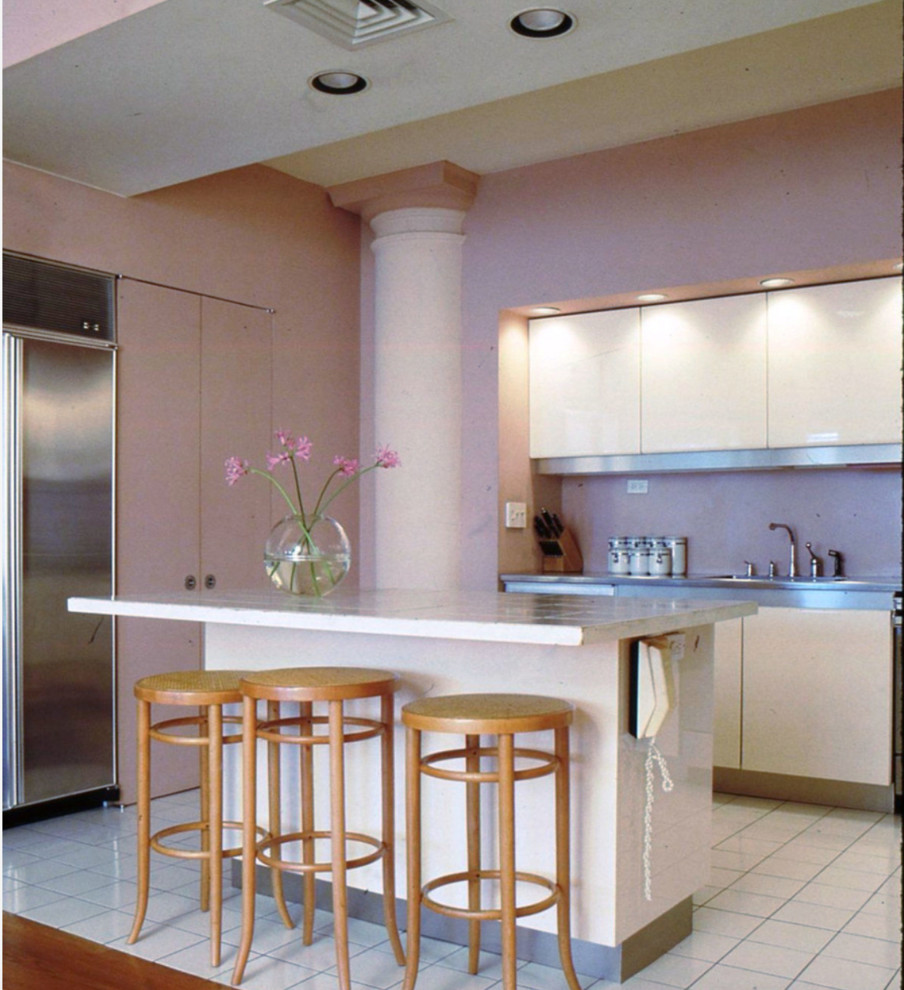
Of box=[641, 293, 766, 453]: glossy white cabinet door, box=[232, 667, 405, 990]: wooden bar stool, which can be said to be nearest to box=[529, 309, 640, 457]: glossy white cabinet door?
box=[641, 293, 766, 453]: glossy white cabinet door

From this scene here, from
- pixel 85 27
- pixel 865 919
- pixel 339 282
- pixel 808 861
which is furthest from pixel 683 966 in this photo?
pixel 339 282

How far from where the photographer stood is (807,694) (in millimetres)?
4145

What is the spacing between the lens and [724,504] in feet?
16.2

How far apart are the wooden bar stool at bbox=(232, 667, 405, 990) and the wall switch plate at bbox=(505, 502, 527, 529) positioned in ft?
7.62

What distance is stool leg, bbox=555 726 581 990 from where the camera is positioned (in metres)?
2.37

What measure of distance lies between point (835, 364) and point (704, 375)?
580mm

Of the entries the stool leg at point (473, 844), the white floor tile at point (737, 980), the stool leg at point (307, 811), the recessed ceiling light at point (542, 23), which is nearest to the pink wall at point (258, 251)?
the recessed ceiling light at point (542, 23)

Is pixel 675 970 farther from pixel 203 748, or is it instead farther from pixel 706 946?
pixel 203 748

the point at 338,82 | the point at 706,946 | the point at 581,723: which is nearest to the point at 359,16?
the point at 338,82

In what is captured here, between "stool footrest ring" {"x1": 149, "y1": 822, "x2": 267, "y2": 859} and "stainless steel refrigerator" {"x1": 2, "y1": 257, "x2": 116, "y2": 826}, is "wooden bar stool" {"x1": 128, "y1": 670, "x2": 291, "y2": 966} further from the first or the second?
"stainless steel refrigerator" {"x1": 2, "y1": 257, "x2": 116, "y2": 826}

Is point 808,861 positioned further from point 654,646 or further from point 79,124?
A: point 79,124

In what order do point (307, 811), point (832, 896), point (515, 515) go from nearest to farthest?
point (307, 811) → point (832, 896) → point (515, 515)

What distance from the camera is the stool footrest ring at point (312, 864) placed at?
2496mm

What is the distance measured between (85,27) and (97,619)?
224 cm
